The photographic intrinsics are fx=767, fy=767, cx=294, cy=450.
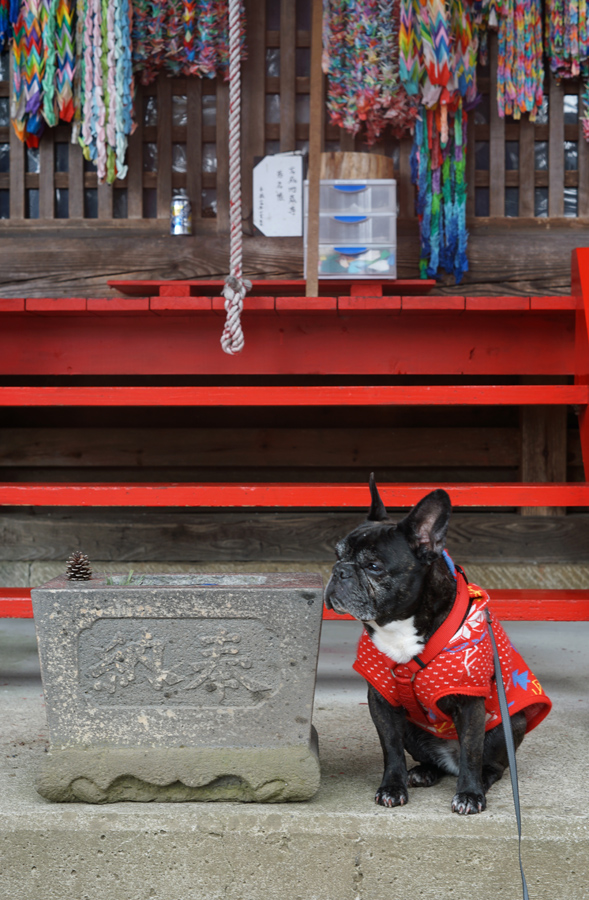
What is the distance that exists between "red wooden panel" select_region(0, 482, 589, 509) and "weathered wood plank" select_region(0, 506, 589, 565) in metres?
1.50

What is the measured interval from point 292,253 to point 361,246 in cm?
67

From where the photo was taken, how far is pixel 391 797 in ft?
6.10

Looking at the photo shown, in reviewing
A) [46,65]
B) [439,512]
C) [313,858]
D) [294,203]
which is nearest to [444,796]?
[313,858]

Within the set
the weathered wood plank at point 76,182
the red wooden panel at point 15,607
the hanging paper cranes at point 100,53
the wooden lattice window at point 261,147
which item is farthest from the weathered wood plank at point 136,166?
the red wooden panel at point 15,607

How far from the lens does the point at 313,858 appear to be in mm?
1778

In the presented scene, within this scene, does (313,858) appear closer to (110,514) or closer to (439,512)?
(439,512)

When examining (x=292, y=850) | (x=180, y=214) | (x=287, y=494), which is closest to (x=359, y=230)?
(x=180, y=214)

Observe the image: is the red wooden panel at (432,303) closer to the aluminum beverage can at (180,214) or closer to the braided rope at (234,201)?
the braided rope at (234,201)

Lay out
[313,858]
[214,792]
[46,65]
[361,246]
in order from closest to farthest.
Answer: [313,858] → [214,792] → [361,246] → [46,65]

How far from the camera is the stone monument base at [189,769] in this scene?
1870 millimetres

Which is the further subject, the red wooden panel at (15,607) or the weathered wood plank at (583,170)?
the weathered wood plank at (583,170)

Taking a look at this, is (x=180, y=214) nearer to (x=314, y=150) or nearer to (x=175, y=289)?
(x=175, y=289)

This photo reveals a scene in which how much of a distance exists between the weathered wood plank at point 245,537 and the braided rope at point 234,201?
5.74ft

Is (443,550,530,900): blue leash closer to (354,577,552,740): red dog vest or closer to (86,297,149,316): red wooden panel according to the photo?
(354,577,552,740): red dog vest
